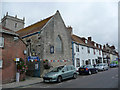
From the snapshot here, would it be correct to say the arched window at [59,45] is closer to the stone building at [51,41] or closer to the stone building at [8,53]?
the stone building at [51,41]

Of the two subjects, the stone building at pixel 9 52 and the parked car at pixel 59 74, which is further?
the stone building at pixel 9 52

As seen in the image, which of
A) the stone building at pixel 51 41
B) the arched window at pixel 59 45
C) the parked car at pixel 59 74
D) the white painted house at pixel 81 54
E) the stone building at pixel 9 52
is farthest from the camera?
the white painted house at pixel 81 54

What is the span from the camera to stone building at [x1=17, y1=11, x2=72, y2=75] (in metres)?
15.0

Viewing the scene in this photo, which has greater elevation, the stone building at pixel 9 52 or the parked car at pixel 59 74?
the stone building at pixel 9 52

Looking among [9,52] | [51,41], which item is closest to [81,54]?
[51,41]

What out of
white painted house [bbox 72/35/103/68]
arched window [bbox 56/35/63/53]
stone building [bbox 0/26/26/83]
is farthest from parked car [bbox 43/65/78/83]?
white painted house [bbox 72/35/103/68]

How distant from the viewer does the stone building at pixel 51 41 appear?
15015 mm

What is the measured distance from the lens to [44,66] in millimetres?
14367

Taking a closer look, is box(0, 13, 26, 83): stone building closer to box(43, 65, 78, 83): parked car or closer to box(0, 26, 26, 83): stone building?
box(0, 26, 26, 83): stone building

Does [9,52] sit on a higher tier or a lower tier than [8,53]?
higher

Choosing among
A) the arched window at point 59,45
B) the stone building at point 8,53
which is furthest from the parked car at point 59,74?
the arched window at point 59,45

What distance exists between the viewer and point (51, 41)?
16.3 meters

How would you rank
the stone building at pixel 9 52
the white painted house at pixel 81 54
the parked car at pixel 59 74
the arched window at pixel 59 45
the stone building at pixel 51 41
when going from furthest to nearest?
the white painted house at pixel 81 54 → the arched window at pixel 59 45 → the stone building at pixel 51 41 → the stone building at pixel 9 52 → the parked car at pixel 59 74

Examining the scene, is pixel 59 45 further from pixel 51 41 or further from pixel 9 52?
pixel 9 52
